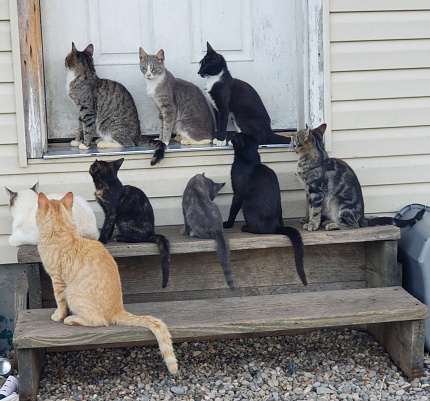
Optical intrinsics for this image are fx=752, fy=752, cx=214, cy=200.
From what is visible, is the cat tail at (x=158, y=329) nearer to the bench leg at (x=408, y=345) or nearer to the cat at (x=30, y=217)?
the cat at (x=30, y=217)

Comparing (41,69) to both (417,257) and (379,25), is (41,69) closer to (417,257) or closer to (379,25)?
(379,25)

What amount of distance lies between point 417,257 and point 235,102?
1.60m

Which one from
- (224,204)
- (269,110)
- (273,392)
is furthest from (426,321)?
(269,110)

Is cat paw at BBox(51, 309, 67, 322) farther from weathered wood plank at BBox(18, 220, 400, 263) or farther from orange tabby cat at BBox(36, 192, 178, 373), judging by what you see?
weathered wood plank at BBox(18, 220, 400, 263)

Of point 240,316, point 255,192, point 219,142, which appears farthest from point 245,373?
point 219,142

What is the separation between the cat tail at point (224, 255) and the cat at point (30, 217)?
0.77 m

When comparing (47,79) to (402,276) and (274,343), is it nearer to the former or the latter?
(274,343)

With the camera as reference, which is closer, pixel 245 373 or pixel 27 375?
pixel 27 375

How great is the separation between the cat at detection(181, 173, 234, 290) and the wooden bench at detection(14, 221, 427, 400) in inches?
2.6

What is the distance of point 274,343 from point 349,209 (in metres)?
1.01

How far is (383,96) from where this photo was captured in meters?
5.01

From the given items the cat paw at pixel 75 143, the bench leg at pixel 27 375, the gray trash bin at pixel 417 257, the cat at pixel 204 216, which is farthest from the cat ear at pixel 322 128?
the bench leg at pixel 27 375

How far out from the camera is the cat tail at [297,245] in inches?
174

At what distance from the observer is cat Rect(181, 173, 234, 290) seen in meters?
4.40
